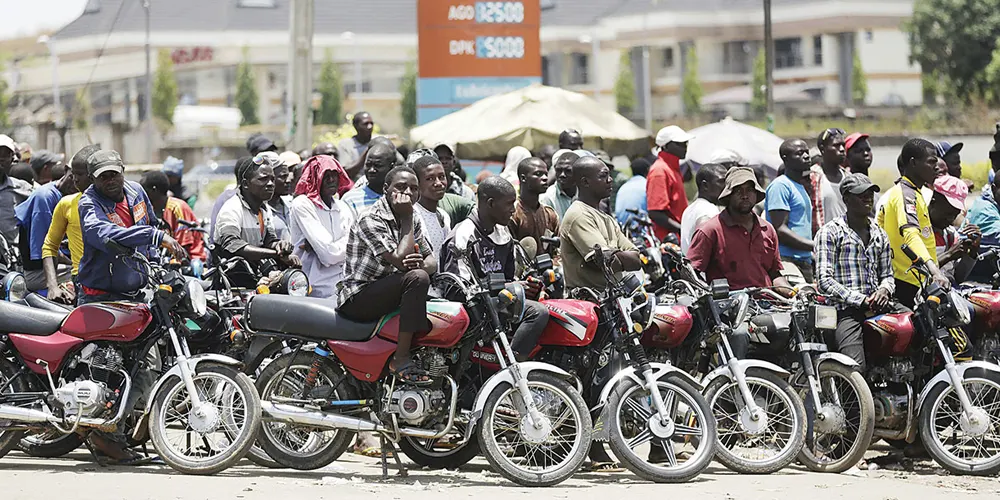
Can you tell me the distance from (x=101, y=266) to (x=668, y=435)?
3.39 m

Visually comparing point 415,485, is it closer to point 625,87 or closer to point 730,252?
point 730,252

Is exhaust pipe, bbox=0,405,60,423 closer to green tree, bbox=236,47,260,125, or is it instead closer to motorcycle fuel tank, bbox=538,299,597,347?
motorcycle fuel tank, bbox=538,299,597,347

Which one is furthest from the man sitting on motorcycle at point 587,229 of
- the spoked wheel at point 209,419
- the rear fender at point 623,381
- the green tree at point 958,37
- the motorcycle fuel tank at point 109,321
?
the green tree at point 958,37

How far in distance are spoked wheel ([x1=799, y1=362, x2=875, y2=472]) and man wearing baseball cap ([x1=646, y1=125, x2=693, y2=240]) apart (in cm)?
336

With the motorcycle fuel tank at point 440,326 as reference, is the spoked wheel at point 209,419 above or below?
below

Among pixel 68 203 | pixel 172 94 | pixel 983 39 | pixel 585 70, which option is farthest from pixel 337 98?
pixel 68 203

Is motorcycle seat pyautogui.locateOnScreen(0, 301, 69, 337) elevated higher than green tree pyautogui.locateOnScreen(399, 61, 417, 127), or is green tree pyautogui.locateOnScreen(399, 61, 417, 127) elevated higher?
green tree pyautogui.locateOnScreen(399, 61, 417, 127)

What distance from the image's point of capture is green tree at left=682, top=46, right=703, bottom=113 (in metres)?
73.4

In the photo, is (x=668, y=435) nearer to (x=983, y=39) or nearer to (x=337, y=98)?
(x=983, y=39)

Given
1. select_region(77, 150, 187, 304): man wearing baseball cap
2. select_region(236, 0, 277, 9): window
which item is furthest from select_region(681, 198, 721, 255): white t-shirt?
select_region(236, 0, 277, 9): window

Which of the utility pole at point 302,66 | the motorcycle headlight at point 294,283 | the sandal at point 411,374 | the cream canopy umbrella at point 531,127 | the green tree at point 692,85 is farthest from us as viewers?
the green tree at point 692,85

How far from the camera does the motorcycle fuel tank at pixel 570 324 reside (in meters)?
8.12

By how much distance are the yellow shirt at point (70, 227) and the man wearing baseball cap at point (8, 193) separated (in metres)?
2.32

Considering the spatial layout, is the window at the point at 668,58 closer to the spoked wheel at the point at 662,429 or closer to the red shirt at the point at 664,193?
the red shirt at the point at 664,193
